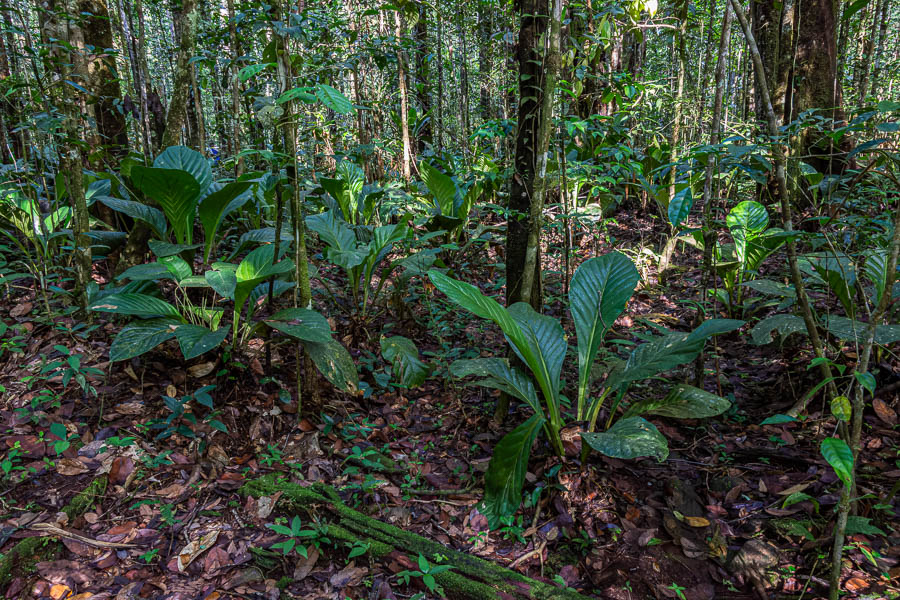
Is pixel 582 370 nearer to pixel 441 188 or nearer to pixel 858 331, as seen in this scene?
pixel 858 331

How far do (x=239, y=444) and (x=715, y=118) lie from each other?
2.50m

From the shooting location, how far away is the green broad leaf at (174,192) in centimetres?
248

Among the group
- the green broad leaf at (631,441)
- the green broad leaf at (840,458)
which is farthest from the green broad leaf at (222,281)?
the green broad leaf at (840,458)

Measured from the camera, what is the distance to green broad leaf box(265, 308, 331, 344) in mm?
2012

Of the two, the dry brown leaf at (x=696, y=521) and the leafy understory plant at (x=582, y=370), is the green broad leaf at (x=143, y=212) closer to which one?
the leafy understory plant at (x=582, y=370)

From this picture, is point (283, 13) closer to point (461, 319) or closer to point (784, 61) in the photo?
point (461, 319)

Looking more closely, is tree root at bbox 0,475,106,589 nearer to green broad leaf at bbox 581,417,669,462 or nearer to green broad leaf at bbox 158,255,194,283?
green broad leaf at bbox 158,255,194,283

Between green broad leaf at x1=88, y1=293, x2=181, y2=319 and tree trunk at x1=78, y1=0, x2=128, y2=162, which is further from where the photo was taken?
tree trunk at x1=78, y1=0, x2=128, y2=162

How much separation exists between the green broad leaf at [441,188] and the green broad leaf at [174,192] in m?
1.93

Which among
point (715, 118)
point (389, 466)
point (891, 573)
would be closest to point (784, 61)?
point (715, 118)

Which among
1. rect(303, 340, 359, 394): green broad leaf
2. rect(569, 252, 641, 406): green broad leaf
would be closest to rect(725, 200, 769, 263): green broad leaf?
rect(569, 252, 641, 406): green broad leaf

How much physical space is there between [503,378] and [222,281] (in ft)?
4.35

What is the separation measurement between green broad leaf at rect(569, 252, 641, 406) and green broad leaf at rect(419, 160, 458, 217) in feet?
7.53

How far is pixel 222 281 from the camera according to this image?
224 centimetres
